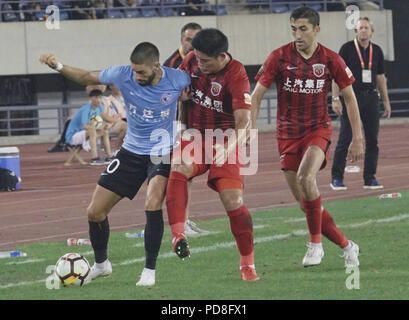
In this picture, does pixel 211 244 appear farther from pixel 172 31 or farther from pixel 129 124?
pixel 172 31

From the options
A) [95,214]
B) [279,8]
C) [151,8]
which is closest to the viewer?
[95,214]

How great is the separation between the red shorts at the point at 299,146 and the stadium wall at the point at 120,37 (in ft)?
79.9

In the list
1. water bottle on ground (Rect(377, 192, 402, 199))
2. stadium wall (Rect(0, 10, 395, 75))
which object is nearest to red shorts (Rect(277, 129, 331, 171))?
water bottle on ground (Rect(377, 192, 402, 199))

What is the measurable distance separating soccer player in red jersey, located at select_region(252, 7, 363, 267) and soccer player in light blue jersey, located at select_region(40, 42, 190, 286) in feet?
3.60

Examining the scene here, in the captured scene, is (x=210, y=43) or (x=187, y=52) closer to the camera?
(x=210, y=43)

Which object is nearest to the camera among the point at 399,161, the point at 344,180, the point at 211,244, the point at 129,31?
the point at 211,244

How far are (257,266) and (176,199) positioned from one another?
134 centimetres

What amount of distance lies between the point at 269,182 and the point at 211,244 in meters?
7.16

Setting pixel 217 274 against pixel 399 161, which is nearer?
pixel 217 274

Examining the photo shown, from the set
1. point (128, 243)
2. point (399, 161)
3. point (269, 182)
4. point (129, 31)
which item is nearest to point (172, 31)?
point (129, 31)

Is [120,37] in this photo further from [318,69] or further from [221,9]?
[318,69]

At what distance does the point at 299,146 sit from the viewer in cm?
1043

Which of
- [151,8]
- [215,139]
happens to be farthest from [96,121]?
[215,139]

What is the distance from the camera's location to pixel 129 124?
9492 millimetres
